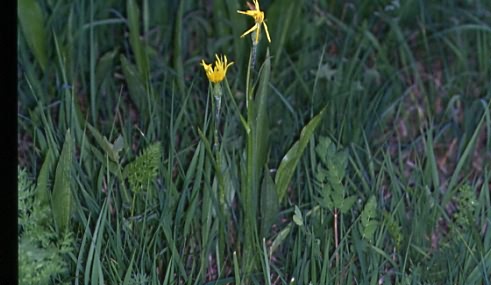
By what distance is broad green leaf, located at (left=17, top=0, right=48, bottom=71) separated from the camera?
104 inches

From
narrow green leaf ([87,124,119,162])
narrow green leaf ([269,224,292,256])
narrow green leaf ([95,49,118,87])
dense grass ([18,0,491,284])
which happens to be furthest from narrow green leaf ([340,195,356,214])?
narrow green leaf ([95,49,118,87])

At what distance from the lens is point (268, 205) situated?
200 centimetres

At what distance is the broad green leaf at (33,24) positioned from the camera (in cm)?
264

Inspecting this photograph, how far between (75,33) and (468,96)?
3.49ft

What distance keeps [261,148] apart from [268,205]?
112 mm

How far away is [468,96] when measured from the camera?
2783mm

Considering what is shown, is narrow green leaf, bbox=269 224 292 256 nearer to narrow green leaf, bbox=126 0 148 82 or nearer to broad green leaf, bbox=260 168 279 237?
broad green leaf, bbox=260 168 279 237

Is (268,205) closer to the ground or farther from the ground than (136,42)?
closer to the ground

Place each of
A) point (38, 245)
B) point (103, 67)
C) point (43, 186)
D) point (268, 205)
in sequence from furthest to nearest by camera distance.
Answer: point (103, 67) < point (268, 205) < point (43, 186) < point (38, 245)

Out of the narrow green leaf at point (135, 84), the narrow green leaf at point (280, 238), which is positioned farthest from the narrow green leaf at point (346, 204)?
the narrow green leaf at point (135, 84)

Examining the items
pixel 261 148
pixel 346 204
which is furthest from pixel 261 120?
pixel 346 204

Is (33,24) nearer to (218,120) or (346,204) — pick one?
(218,120)
